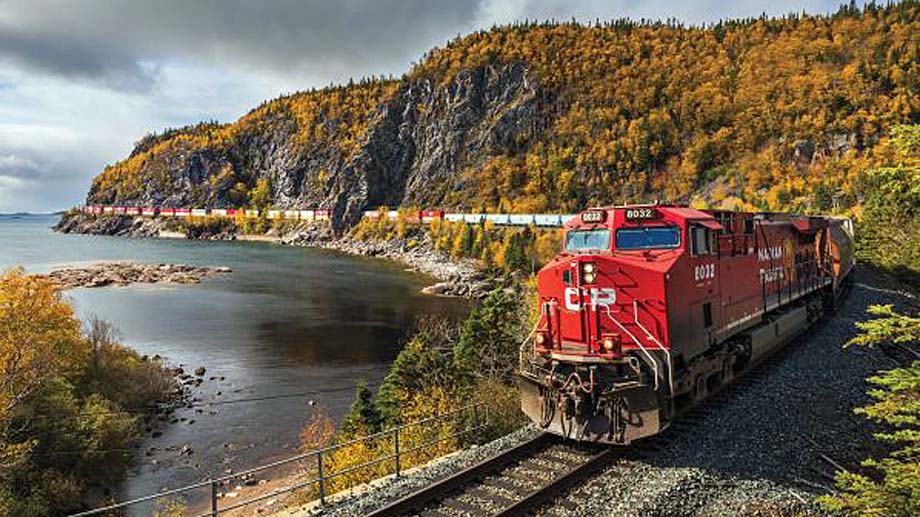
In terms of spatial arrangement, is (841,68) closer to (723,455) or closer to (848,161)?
(848,161)

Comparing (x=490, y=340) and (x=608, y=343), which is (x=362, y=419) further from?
(x=608, y=343)

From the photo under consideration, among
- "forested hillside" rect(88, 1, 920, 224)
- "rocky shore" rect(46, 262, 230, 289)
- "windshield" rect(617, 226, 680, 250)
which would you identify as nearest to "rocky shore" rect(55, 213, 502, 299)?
"forested hillside" rect(88, 1, 920, 224)

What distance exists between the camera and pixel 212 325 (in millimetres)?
55781

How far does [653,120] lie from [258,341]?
415ft

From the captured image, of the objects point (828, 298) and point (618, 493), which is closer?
point (618, 493)

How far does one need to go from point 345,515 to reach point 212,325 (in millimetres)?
50883

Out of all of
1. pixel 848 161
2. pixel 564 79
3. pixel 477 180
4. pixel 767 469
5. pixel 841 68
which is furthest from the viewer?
pixel 564 79

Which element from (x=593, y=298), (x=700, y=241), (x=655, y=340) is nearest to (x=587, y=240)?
→ (x=593, y=298)

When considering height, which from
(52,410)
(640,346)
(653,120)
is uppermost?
(653,120)

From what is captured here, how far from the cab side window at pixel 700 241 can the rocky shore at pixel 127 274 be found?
84.7 meters

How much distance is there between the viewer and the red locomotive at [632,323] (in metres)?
11.4

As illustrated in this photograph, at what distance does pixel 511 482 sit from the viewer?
10.6 m

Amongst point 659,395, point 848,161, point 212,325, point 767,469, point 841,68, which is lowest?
point 212,325

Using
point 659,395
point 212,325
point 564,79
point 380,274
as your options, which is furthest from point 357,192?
point 659,395
